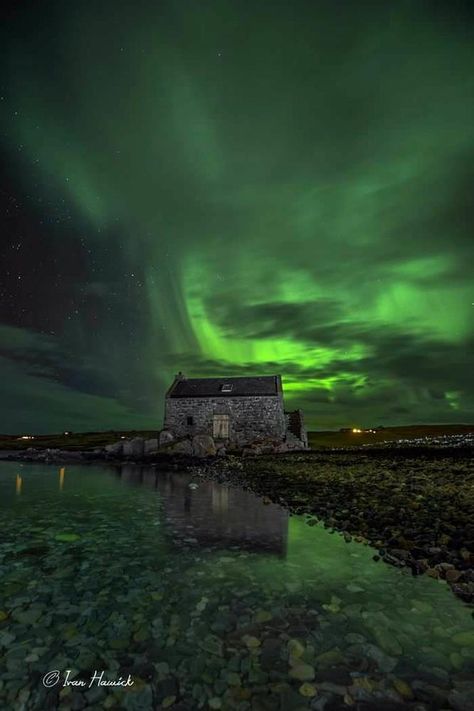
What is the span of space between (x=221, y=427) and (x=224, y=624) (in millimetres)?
44578

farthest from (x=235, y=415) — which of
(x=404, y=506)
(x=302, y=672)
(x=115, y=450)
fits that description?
(x=302, y=672)

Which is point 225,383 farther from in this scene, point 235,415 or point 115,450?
point 115,450

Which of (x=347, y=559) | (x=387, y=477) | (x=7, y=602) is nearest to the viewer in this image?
(x=7, y=602)

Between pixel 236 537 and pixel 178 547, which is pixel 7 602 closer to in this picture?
pixel 178 547

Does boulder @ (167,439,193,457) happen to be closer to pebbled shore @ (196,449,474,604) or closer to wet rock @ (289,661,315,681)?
pebbled shore @ (196,449,474,604)

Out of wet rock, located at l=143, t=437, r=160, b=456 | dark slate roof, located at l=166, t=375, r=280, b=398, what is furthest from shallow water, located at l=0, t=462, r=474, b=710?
dark slate roof, located at l=166, t=375, r=280, b=398

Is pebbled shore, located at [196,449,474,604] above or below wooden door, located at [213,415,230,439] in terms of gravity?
below

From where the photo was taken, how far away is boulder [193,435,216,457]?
4281 cm

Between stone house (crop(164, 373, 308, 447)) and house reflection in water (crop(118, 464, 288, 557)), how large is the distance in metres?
29.8

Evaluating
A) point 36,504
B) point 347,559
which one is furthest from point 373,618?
point 36,504

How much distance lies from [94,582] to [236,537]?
13.5 feet

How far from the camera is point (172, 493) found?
1881 cm

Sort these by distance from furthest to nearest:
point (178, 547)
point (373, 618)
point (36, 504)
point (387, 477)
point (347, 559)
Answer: point (387, 477) → point (36, 504) → point (178, 547) → point (347, 559) → point (373, 618)

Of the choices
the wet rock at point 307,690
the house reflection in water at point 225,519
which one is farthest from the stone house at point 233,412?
the wet rock at point 307,690
